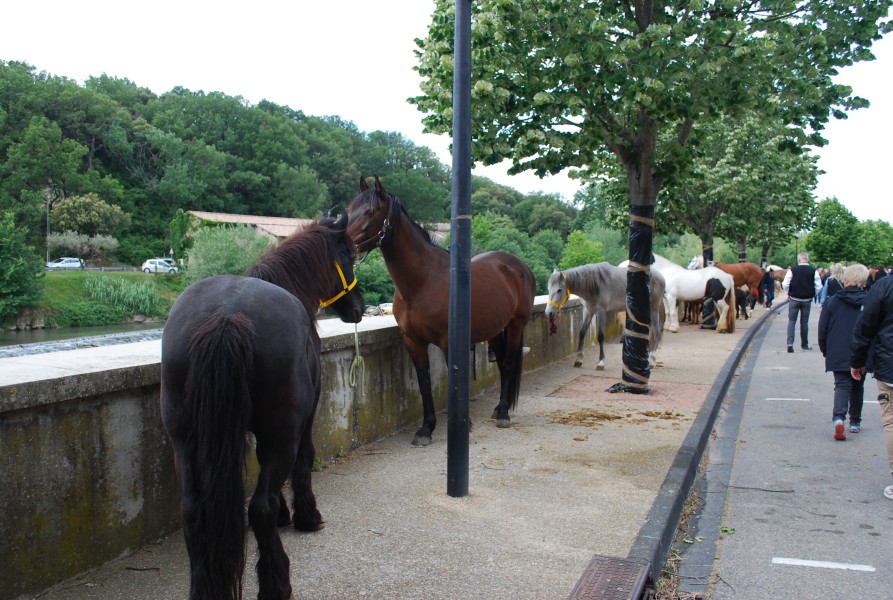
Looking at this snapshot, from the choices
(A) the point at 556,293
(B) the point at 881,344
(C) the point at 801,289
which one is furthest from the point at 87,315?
(B) the point at 881,344

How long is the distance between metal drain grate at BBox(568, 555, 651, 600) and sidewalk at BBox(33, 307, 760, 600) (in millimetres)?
78

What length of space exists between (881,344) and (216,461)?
17.5 ft

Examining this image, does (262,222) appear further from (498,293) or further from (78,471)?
(78,471)

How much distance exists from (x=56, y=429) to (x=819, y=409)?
9101mm

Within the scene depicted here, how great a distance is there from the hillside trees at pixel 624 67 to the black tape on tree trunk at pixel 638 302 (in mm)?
1111

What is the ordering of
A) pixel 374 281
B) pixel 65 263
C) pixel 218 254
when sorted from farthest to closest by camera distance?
1. pixel 65 263
2. pixel 218 254
3. pixel 374 281

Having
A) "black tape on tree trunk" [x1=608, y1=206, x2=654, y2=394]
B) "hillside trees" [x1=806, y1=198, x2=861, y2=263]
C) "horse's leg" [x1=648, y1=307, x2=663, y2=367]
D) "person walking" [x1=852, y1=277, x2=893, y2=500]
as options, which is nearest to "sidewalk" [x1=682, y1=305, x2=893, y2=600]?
"person walking" [x1=852, y1=277, x2=893, y2=500]

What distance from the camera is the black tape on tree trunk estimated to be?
940 cm

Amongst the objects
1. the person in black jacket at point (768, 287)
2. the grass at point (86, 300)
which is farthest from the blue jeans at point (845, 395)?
the grass at point (86, 300)

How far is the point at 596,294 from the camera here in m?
12.8

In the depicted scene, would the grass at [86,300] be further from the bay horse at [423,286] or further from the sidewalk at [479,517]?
the sidewalk at [479,517]

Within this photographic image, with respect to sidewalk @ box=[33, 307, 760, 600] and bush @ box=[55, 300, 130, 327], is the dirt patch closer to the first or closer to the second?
sidewalk @ box=[33, 307, 760, 600]

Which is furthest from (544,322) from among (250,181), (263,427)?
(250,181)

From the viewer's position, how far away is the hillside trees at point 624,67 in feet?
25.2
